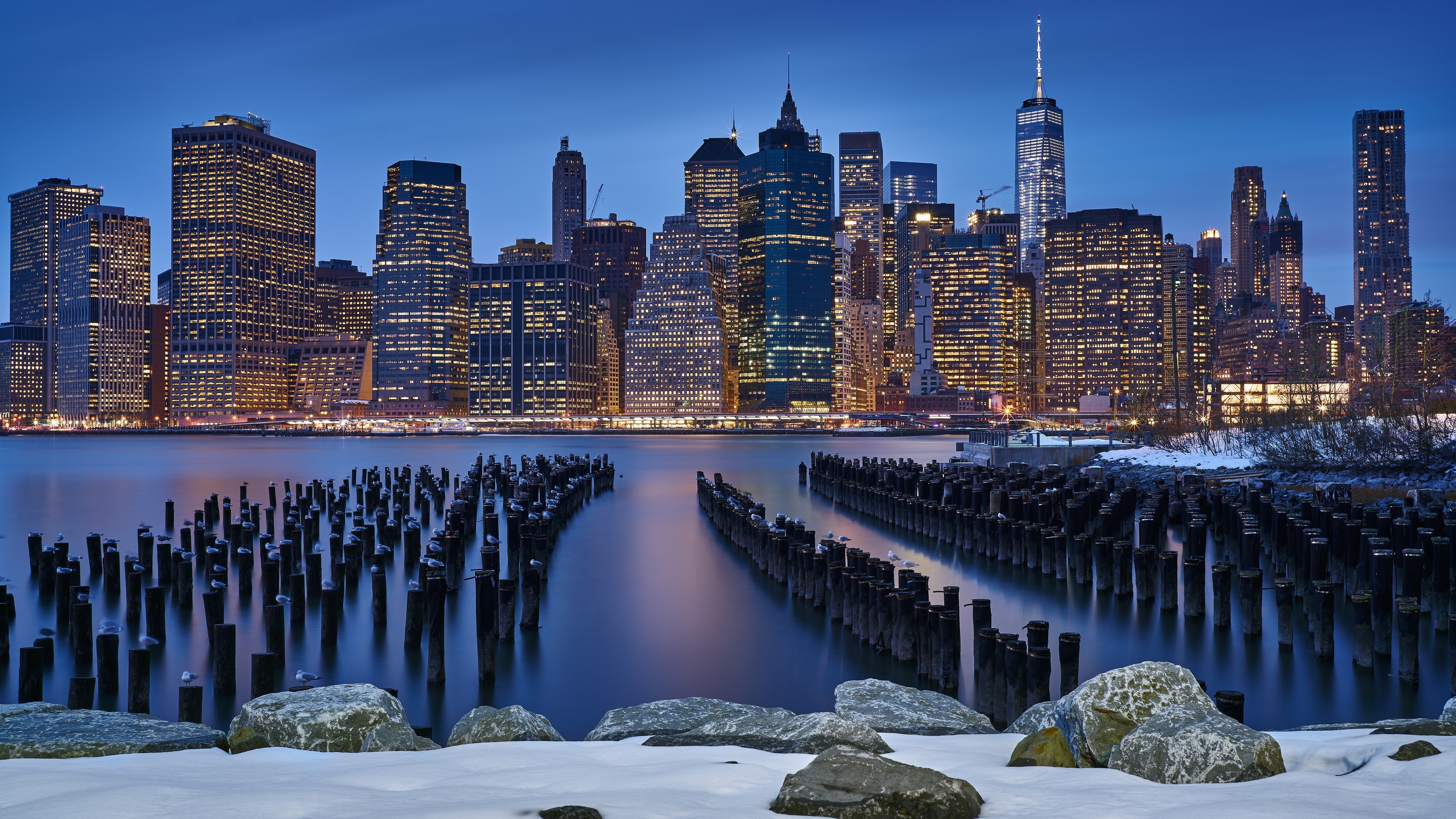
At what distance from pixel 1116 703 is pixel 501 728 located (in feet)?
18.4

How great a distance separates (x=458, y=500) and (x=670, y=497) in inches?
814

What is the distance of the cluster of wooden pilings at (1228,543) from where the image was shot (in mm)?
17797

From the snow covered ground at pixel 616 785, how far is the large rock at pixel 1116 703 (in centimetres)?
61

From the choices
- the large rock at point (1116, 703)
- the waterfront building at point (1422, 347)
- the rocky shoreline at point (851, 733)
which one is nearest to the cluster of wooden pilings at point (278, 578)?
the rocky shoreline at point (851, 733)

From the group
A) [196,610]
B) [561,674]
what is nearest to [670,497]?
[196,610]

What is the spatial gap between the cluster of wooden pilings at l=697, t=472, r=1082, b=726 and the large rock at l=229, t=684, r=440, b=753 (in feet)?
24.1

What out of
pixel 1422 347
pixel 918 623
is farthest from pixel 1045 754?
pixel 1422 347

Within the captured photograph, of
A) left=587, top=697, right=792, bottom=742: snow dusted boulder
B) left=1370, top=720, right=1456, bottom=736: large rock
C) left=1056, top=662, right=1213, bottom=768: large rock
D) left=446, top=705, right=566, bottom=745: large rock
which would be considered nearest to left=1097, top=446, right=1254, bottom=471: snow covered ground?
left=1370, top=720, right=1456, bottom=736: large rock

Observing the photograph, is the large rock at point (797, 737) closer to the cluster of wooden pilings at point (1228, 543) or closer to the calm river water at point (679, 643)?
the calm river water at point (679, 643)

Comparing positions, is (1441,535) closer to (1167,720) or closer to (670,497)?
(1167,720)

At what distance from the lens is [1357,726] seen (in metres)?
10.1

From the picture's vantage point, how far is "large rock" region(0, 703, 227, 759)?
29.0ft

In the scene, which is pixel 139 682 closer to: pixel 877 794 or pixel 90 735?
pixel 90 735

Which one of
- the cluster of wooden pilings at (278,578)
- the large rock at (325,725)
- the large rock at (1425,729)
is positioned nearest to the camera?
the large rock at (1425,729)
